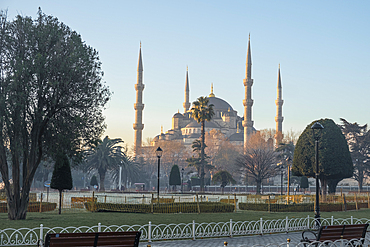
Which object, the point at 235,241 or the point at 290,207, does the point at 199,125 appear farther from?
the point at 235,241

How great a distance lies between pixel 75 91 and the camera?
15.4 metres

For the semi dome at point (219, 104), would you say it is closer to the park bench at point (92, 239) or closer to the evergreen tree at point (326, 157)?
the evergreen tree at point (326, 157)

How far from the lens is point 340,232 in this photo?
27.7 ft

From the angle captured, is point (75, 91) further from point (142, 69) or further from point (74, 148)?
point (142, 69)

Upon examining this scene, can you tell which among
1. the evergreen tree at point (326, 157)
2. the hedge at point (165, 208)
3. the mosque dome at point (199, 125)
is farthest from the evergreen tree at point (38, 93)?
the mosque dome at point (199, 125)

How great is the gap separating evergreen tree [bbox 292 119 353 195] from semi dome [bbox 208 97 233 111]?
88.4 meters

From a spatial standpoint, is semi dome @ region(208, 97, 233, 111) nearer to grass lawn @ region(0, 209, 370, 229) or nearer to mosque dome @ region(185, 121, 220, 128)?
mosque dome @ region(185, 121, 220, 128)

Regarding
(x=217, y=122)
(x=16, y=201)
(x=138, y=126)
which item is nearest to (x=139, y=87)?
(x=138, y=126)

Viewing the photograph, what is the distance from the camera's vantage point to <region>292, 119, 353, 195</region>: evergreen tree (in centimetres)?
2905

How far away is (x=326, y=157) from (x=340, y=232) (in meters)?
21.7

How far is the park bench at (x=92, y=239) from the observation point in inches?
247

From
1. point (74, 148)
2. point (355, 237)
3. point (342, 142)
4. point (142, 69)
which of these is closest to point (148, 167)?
point (142, 69)

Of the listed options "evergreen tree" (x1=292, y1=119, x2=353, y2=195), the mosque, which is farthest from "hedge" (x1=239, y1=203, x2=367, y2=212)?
the mosque

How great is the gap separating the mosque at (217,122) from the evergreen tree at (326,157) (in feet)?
158
